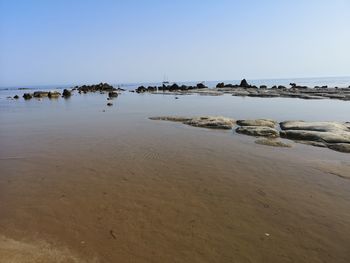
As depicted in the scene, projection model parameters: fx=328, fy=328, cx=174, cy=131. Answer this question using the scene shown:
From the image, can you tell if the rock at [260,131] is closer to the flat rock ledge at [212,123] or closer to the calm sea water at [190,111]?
the flat rock ledge at [212,123]

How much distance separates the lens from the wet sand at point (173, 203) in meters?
5.88

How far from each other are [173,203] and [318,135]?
10568 millimetres

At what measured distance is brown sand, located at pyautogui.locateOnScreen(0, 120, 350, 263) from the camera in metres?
5.86

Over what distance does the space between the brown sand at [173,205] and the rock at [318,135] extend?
1617 millimetres

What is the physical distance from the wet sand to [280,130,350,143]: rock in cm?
153

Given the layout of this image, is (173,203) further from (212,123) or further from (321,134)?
(212,123)

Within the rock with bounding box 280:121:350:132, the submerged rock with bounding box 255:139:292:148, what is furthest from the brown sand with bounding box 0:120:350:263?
the rock with bounding box 280:121:350:132

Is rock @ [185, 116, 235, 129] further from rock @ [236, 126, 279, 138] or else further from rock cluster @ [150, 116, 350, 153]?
rock @ [236, 126, 279, 138]

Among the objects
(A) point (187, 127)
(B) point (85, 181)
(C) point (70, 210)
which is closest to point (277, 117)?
(A) point (187, 127)

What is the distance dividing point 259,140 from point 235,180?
6.26 metres

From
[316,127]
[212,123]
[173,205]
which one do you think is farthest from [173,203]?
[212,123]

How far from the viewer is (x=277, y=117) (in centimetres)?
2498

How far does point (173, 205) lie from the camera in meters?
7.82

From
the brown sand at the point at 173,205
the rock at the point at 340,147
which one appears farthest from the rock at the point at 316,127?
the brown sand at the point at 173,205
